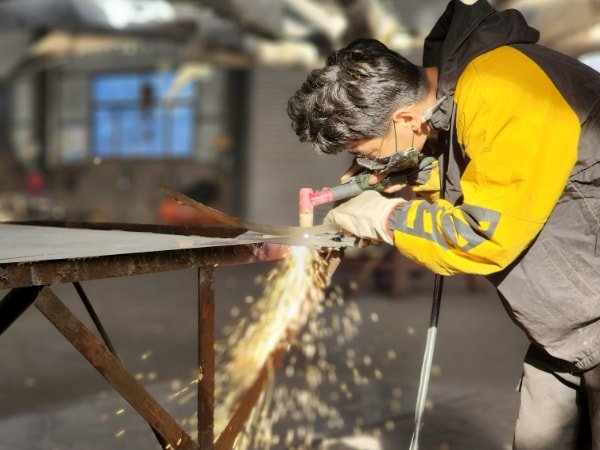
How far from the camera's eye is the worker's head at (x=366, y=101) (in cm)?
180

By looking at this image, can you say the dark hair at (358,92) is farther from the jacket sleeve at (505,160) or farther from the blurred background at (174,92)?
the blurred background at (174,92)

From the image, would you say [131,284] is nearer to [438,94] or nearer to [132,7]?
[132,7]

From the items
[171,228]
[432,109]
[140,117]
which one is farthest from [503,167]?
[140,117]

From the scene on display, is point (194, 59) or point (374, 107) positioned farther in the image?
point (194, 59)

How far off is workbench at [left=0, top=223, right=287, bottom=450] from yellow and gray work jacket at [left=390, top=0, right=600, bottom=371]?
20.2 inches

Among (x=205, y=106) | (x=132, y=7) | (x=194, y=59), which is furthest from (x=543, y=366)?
(x=205, y=106)

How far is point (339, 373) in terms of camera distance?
4.18 m

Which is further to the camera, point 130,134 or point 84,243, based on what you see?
point 130,134

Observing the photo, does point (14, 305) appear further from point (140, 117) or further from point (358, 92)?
point (140, 117)

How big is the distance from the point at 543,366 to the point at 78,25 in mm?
6580

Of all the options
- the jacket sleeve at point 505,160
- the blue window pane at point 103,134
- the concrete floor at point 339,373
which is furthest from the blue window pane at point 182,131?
the jacket sleeve at point 505,160

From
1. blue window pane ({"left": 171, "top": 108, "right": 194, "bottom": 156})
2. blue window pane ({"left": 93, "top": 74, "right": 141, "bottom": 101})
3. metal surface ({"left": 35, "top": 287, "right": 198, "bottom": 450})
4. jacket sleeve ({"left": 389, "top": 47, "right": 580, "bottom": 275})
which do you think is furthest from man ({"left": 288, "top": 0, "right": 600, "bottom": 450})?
blue window pane ({"left": 93, "top": 74, "right": 141, "bottom": 101})

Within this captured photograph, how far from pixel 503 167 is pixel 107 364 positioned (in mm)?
1060

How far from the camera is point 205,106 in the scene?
505 inches
